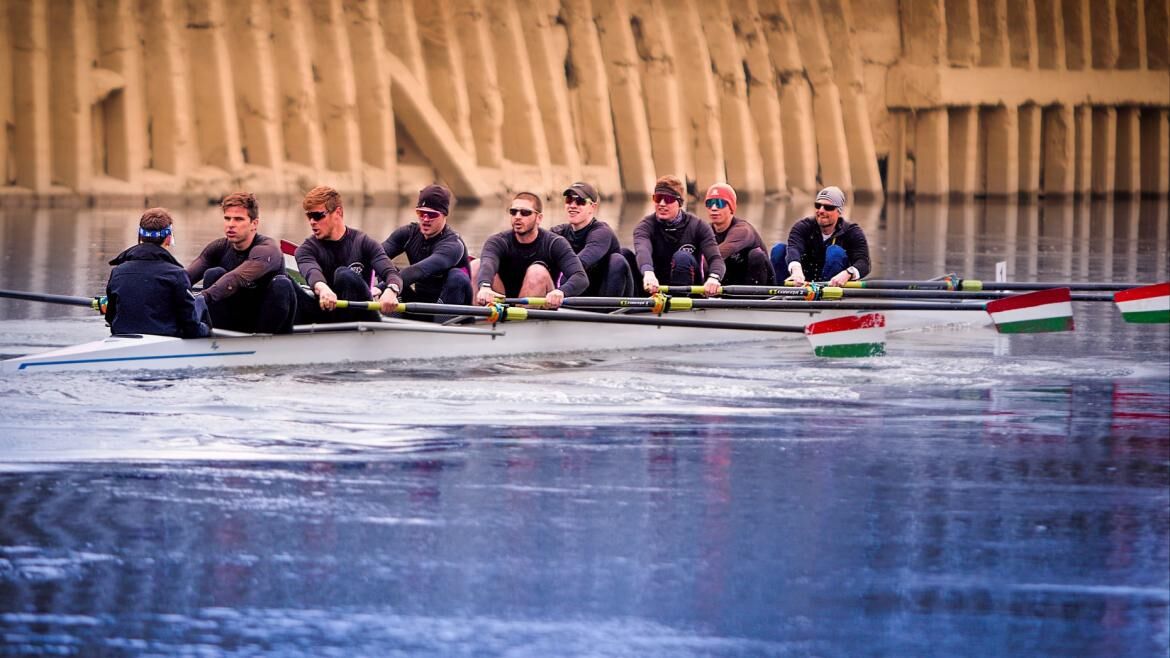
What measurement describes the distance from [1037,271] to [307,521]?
52.5 feet

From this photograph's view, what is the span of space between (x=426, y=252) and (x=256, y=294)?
1796 millimetres

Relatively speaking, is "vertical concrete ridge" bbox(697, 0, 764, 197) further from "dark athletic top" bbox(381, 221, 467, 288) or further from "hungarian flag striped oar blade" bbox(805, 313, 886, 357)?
"hungarian flag striped oar blade" bbox(805, 313, 886, 357)

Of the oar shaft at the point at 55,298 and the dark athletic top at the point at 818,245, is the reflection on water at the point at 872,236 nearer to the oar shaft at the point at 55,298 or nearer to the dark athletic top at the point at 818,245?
the oar shaft at the point at 55,298

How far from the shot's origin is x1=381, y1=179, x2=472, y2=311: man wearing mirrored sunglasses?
40.9ft

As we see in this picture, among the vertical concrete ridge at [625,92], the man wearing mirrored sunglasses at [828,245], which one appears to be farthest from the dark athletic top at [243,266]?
the vertical concrete ridge at [625,92]

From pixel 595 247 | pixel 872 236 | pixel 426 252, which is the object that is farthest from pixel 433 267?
pixel 872 236

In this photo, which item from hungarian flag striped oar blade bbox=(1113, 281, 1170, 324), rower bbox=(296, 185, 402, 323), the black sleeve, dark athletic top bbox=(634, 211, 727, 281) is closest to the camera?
rower bbox=(296, 185, 402, 323)

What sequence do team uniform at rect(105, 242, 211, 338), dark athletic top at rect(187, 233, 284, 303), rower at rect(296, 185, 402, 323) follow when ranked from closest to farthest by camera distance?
1. team uniform at rect(105, 242, 211, 338)
2. dark athletic top at rect(187, 233, 284, 303)
3. rower at rect(296, 185, 402, 323)

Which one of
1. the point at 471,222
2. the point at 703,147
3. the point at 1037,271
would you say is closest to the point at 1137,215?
the point at 703,147

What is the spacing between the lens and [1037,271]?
2128 centimetres

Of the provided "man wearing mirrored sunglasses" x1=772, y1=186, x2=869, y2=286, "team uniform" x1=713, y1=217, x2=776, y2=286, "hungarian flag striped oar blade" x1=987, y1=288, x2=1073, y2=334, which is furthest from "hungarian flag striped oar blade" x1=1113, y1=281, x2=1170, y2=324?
"team uniform" x1=713, y1=217, x2=776, y2=286

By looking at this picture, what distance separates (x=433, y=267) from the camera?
40.8 ft

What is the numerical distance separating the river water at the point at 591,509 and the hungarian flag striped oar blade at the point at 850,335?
0.62 feet

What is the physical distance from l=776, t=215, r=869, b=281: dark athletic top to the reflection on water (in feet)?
18.1
